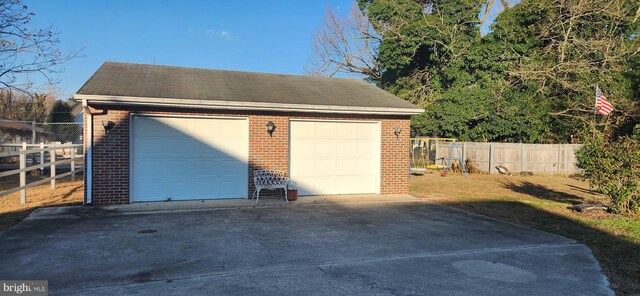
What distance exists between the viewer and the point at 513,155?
2327 centimetres

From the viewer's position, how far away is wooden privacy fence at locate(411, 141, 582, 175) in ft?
75.9

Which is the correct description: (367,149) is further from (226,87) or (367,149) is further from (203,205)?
(203,205)

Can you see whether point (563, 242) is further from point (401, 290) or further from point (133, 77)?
point (133, 77)

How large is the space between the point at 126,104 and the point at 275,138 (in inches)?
141

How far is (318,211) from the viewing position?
9320 millimetres

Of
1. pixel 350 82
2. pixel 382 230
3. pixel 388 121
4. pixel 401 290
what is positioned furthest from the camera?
pixel 350 82

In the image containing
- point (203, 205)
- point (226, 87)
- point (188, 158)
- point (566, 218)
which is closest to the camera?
point (566, 218)

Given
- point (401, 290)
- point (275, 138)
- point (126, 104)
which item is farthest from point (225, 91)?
point (401, 290)

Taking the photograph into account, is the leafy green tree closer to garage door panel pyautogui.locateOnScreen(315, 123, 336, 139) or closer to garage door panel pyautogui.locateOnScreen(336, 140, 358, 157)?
garage door panel pyautogui.locateOnScreen(336, 140, 358, 157)

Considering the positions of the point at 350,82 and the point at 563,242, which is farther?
the point at 350,82

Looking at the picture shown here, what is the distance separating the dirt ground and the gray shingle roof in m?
2.84

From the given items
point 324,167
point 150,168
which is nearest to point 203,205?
point 150,168

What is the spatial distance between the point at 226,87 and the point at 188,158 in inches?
94.9

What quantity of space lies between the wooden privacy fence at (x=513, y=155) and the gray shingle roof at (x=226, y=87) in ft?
36.2
